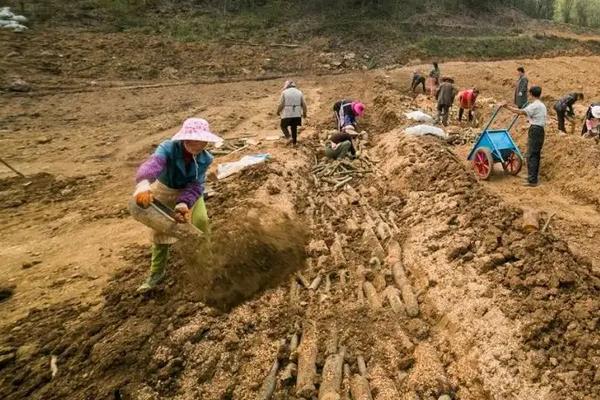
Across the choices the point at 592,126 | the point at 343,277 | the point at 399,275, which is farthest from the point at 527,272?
the point at 592,126

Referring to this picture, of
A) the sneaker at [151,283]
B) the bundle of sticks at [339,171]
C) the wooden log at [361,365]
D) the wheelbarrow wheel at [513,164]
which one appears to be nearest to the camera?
the wooden log at [361,365]

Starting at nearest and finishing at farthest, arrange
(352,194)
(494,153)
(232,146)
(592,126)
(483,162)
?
(352,194)
(494,153)
(483,162)
(592,126)
(232,146)

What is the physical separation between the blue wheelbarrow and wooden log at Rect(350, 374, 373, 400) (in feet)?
17.7

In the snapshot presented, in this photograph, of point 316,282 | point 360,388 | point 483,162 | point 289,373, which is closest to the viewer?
point 360,388

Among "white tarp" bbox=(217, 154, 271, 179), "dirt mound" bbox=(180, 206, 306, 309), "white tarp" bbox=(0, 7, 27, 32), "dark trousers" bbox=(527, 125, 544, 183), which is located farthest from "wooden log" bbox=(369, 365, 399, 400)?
"white tarp" bbox=(0, 7, 27, 32)

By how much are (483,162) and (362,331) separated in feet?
16.7

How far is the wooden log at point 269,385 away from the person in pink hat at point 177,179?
1.39 m

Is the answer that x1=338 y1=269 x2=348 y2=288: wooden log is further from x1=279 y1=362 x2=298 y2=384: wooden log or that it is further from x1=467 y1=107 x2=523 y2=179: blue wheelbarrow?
x1=467 y1=107 x2=523 y2=179: blue wheelbarrow

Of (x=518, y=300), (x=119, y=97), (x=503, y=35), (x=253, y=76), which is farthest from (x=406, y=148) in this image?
(x=503, y=35)

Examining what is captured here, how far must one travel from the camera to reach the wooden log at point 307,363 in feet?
10.2

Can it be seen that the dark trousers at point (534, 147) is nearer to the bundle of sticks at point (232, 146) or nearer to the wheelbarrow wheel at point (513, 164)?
the wheelbarrow wheel at point (513, 164)

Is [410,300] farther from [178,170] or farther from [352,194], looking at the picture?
[352,194]

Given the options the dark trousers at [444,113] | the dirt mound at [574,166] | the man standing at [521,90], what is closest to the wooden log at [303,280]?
the dirt mound at [574,166]

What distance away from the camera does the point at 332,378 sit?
3.20m
